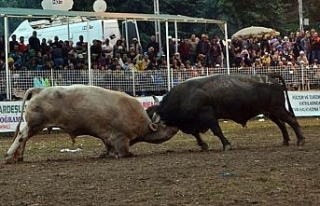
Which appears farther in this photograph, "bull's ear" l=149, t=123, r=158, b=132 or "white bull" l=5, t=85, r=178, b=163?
"bull's ear" l=149, t=123, r=158, b=132

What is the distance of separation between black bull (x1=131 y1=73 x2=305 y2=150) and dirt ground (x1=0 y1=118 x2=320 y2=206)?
2.05ft

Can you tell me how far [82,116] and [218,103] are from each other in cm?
301

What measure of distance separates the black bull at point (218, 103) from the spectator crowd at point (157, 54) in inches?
431

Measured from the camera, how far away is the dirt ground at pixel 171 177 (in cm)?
836

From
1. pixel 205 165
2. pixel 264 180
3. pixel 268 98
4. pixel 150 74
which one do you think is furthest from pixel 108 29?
pixel 264 180

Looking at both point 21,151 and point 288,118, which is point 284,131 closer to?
point 288,118

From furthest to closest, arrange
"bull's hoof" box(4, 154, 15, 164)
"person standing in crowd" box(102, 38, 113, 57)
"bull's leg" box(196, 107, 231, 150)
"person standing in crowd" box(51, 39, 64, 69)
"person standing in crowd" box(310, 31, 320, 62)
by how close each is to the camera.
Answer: "person standing in crowd" box(310, 31, 320, 62) < "person standing in crowd" box(102, 38, 113, 57) < "person standing in crowd" box(51, 39, 64, 69) < "bull's leg" box(196, 107, 231, 150) < "bull's hoof" box(4, 154, 15, 164)

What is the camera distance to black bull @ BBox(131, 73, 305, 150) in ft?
49.0

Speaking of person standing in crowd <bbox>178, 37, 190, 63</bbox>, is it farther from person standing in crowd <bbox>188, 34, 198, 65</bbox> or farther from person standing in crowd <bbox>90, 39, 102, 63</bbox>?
person standing in crowd <bbox>90, 39, 102, 63</bbox>

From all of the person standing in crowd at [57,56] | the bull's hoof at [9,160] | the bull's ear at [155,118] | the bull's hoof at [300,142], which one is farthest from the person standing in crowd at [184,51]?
the bull's hoof at [9,160]

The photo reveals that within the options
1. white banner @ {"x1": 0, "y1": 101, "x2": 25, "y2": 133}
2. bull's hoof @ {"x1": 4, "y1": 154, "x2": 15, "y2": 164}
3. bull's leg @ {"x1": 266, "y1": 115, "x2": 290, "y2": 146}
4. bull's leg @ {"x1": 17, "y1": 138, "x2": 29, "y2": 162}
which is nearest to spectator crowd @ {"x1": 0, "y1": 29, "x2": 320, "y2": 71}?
white banner @ {"x1": 0, "y1": 101, "x2": 25, "y2": 133}

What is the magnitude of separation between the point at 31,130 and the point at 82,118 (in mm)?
963

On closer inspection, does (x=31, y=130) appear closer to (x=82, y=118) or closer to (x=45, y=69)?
(x=82, y=118)

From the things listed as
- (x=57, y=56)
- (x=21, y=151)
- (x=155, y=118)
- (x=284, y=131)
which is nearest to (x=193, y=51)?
(x=57, y=56)
